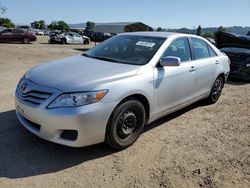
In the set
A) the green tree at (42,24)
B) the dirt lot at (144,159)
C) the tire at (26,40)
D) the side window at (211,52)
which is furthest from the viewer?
the green tree at (42,24)

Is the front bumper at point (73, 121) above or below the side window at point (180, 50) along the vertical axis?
below

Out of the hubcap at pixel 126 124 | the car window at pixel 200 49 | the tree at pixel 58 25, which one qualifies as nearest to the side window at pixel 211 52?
the car window at pixel 200 49

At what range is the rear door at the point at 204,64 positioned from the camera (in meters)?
5.32

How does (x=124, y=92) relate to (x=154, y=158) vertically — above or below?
above

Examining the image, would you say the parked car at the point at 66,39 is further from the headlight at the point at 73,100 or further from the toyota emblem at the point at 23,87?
the headlight at the point at 73,100

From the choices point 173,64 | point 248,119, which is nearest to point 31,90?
point 173,64

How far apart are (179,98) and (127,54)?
1174mm

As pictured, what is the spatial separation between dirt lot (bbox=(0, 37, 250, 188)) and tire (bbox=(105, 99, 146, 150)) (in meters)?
0.15

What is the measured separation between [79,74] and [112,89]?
53cm

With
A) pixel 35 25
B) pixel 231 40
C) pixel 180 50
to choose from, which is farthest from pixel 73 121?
pixel 35 25

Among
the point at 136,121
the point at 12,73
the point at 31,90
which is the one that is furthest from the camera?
the point at 12,73

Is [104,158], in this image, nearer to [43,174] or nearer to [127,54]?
[43,174]

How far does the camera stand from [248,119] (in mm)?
5574

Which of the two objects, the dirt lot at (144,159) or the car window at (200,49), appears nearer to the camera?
the dirt lot at (144,159)
